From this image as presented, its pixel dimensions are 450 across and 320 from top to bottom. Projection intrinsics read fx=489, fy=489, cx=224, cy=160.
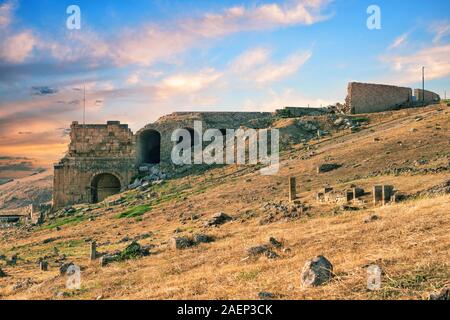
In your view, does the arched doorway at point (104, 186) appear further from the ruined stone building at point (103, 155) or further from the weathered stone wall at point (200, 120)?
the weathered stone wall at point (200, 120)

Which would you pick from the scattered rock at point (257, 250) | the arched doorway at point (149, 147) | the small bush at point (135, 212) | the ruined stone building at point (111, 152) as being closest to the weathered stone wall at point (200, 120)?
the ruined stone building at point (111, 152)

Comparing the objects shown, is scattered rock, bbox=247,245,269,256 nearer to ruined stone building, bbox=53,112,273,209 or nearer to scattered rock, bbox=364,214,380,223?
scattered rock, bbox=364,214,380,223

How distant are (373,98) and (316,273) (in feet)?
99.7

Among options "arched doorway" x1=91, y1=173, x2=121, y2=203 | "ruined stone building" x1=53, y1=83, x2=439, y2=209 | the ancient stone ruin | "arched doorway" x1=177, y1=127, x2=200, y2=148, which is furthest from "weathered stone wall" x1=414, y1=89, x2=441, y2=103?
"arched doorway" x1=91, y1=173, x2=121, y2=203

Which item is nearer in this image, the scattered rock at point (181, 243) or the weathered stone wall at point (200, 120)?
the scattered rock at point (181, 243)

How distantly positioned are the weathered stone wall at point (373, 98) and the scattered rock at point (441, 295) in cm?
3012

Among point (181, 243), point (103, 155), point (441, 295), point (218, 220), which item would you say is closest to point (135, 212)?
point (218, 220)

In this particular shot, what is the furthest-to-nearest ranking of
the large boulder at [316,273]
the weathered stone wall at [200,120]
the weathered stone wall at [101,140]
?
the weathered stone wall at [200,120] < the weathered stone wall at [101,140] < the large boulder at [316,273]

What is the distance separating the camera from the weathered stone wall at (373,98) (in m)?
35.1

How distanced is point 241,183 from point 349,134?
9.41 m

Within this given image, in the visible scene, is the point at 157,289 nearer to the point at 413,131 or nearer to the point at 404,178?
the point at 404,178
